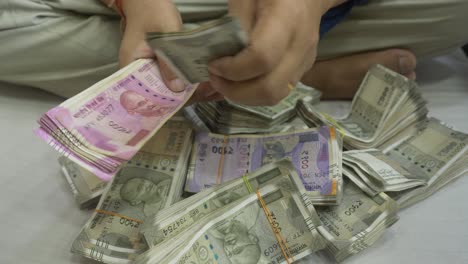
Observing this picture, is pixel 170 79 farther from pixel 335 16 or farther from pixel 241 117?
pixel 335 16

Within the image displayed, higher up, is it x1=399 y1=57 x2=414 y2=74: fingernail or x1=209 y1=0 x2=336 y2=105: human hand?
x1=209 y1=0 x2=336 y2=105: human hand

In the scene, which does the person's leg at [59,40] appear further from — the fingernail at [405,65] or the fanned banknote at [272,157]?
the fingernail at [405,65]

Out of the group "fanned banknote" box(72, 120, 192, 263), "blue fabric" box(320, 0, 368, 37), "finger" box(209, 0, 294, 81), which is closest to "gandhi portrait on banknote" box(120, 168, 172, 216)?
"fanned banknote" box(72, 120, 192, 263)

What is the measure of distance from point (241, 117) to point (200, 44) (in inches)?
12.4

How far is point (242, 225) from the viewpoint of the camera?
0.55 meters

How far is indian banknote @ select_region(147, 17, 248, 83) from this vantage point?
43cm

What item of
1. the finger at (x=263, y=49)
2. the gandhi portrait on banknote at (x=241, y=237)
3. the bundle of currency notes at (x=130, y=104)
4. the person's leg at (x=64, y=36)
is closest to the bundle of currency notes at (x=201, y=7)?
the person's leg at (x=64, y=36)

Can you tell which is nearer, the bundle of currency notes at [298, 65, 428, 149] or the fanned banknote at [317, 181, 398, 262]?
the fanned banknote at [317, 181, 398, 262]

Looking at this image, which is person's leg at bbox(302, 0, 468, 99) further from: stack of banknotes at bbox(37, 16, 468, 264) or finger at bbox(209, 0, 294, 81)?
finger at bbox(209, 0, 294, 81)

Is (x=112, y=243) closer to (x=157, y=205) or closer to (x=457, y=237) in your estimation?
(x=157, y=205)

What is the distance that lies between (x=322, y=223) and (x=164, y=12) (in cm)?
41

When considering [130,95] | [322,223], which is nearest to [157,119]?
[130,95]

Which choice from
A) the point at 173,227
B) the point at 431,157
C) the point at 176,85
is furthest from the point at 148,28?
the point at 431,157

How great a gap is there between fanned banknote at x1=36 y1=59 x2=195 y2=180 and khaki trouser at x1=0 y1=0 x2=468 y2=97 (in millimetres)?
265
